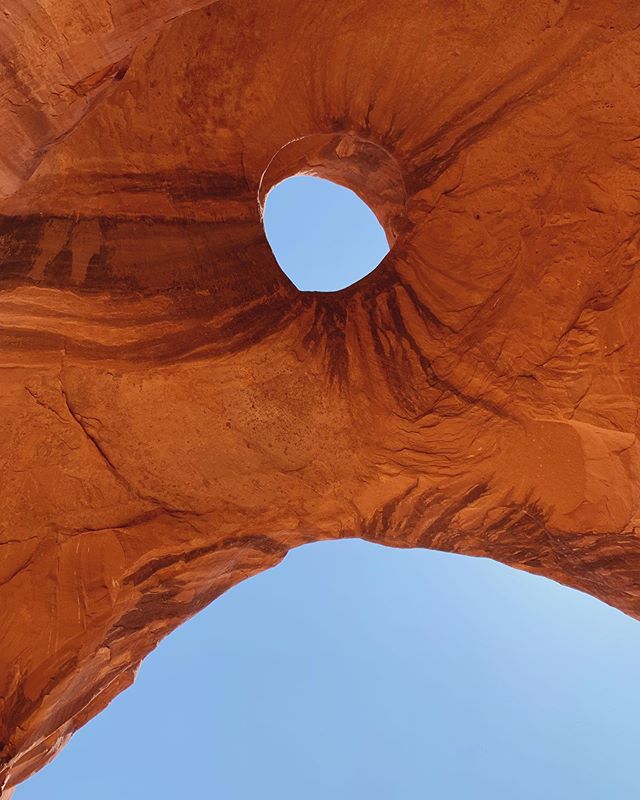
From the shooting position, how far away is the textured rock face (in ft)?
11.9

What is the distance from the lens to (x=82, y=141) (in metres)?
3.81

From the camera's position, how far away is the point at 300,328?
393cm

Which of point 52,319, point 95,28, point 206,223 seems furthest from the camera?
point 206,223

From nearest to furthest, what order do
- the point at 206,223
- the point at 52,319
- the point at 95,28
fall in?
1. the point at 95,28
2. the point at 52,319
3. the point at 206,223

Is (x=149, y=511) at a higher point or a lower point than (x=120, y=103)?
Result: lower

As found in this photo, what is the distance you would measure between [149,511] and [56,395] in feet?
2.67

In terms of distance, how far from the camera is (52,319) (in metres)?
3.68

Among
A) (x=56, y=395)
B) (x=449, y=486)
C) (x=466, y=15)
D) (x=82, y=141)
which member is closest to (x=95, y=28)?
(x=82, y=141)

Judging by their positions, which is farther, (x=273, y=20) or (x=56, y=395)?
(x=273, y=20)

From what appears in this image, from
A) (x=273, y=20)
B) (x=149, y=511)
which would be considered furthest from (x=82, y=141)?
(x=149, y=511)

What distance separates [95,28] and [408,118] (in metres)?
2.20

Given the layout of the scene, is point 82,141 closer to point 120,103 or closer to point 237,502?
point 120,103

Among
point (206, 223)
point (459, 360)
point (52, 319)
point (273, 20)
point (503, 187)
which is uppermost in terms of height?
point (273, 20)

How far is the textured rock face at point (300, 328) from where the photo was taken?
3.63 meters
